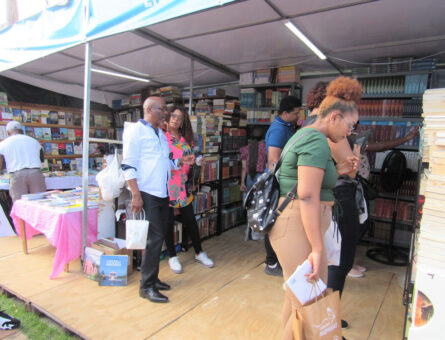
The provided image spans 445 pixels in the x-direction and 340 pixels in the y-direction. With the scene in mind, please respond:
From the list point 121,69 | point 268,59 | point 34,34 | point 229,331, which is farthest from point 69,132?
point 229,331

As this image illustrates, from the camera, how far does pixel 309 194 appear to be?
125 centimetres

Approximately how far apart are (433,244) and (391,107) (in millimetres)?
3255

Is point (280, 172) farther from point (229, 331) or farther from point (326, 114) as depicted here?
point (229, 331)

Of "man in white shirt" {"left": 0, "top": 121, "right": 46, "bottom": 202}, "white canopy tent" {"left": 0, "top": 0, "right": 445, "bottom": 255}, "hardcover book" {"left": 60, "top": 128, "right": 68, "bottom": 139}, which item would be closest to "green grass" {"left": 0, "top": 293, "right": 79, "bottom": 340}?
"white canopy tent" {"left": 0, "top": 0, "right": 445, "bottom": 255}

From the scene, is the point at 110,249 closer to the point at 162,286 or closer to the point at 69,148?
the point at 162,286

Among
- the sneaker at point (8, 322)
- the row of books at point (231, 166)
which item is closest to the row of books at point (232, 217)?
the row of books at point (231, 166)

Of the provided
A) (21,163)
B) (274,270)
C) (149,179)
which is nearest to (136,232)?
(149,179)

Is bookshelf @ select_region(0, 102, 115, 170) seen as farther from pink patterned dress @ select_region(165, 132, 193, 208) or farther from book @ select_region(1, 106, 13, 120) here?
pink patterned dress @ select_region(165, 132, 193, 208)

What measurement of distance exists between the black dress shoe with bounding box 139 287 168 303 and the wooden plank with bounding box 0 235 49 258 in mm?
2036

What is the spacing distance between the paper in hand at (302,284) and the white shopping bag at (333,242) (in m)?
0.39

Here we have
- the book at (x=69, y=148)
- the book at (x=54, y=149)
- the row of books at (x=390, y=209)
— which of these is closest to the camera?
the row of books at (x=390, y=209)

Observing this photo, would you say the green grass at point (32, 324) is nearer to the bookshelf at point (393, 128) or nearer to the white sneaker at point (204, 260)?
the white sneaker at point (204, 260)

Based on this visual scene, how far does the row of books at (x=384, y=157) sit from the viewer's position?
377cm

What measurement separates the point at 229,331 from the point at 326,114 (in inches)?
64.9
